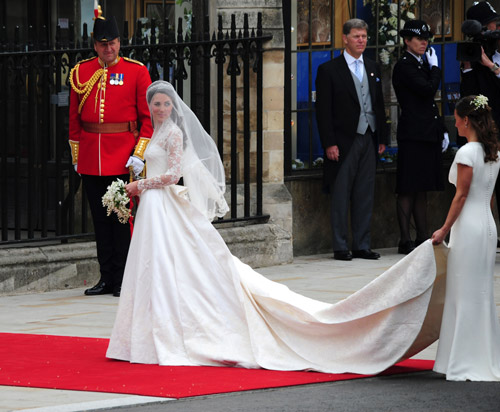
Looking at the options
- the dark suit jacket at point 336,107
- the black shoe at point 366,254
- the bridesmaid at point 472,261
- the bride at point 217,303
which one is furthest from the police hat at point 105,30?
the black shoe at point 366,254

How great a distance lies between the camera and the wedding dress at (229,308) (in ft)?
23.8

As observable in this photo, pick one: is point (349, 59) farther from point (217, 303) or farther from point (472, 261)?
point (472, 261)

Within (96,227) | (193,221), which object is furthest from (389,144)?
(193,221)

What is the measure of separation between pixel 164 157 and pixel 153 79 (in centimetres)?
304

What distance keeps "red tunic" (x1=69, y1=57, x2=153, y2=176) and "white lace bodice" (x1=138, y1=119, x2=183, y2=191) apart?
1727mm

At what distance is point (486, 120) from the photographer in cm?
734

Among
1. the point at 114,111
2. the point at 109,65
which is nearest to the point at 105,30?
the point at 109,65

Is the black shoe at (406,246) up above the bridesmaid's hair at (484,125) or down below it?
below

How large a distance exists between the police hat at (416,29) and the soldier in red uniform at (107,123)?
3.24m

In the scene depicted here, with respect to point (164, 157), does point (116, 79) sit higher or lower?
higher

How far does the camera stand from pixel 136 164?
9.80 m

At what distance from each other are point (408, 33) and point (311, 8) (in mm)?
997

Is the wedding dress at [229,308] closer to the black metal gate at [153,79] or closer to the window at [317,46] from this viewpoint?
the black metal gate at [153,79]

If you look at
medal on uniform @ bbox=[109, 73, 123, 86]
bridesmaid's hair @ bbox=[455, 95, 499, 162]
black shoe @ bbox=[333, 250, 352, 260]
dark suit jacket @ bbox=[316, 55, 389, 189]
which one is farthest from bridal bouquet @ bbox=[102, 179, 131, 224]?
black shoe @ bbox=[333, 250, 352, 260]
